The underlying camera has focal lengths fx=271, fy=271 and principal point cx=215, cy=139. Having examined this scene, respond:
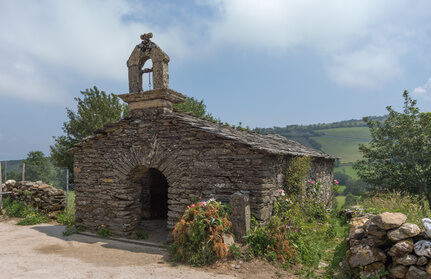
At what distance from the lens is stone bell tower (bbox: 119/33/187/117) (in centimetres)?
774

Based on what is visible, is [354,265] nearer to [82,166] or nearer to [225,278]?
[225,278]

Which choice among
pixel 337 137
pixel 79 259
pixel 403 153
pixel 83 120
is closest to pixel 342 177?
pixel 337 137

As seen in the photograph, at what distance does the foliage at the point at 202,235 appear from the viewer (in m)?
5.46

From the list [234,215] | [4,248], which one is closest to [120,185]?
[4,248]

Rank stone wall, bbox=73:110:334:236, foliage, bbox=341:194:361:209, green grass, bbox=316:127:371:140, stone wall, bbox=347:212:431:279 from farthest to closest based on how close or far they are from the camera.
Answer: green grass, bbox=316:127:371:140 → foliage, bbox=341:194:361:209 → stone wall, bbox=73:110:334:236 → stone wall, bbox=347:212:431:279

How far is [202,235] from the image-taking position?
5617 mm

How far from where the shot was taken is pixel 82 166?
8.38 m

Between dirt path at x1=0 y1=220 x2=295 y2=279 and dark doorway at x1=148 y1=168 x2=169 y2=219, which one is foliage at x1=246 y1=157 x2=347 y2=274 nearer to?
dirt path at x1=0 y1=220 x2=295 y2=279

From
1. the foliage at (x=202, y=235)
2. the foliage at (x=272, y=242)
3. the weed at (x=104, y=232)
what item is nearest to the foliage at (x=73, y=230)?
the weed at (x=104, y=232)

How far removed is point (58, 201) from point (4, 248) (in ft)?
14.2

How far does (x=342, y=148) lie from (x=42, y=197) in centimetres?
6825

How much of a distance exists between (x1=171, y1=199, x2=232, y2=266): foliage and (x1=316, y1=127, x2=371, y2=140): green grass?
77.8 meters

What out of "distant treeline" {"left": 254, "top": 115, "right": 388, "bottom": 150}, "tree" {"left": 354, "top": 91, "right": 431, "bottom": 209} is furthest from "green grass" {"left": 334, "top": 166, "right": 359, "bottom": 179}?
"tree" {"left": 354, "top": 91, "right": 431, "bottom": 209}

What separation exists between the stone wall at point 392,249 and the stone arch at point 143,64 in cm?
623
